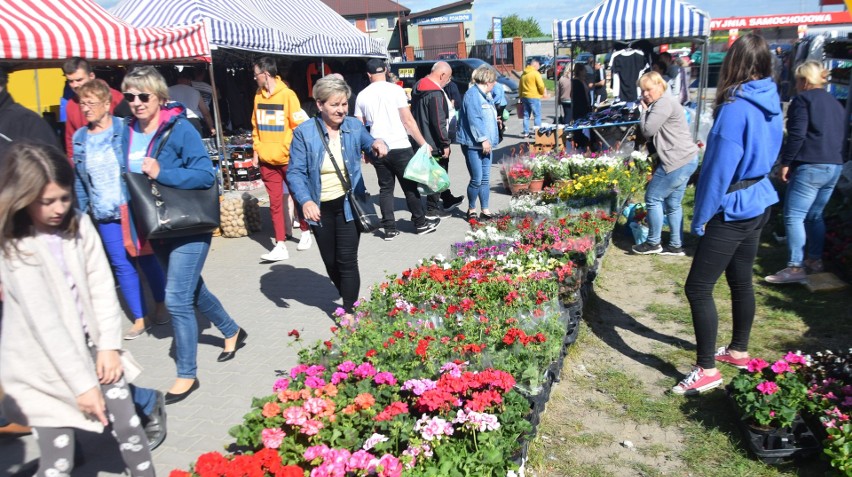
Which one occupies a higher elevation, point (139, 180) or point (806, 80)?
point (806, 80)

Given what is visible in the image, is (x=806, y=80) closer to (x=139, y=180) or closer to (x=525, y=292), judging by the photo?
(x=525, y=292)

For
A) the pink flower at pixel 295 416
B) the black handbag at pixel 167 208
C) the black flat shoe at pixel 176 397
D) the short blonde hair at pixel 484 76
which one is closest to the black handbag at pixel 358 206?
the black handbag at pixel 167 208

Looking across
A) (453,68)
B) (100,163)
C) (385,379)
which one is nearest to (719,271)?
(385,379)

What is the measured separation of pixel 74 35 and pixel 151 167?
3.24 metres

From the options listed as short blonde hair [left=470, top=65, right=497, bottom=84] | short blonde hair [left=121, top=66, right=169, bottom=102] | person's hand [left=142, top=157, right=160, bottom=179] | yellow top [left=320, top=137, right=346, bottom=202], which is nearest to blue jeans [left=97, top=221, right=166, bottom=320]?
person's hand [left=142, top=157, right=160, bottom=179]

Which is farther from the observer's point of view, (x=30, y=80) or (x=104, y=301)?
(x=30, y=80)

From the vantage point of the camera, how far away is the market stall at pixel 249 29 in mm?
9523

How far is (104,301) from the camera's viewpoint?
9.02 feet

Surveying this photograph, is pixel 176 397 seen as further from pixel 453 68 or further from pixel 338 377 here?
pixel 453 68

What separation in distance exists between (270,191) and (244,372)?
10.0 feet

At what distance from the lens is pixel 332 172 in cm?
477

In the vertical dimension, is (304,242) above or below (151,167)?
below

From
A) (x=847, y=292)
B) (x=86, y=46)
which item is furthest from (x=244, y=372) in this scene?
(x=847, y=292)

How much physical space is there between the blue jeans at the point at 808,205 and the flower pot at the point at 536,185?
382 centimetres
